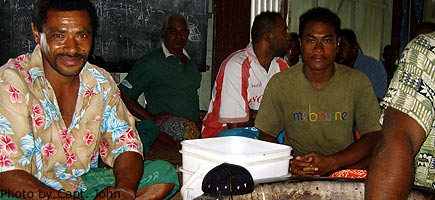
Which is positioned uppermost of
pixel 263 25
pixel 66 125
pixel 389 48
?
Answer: pixel 263 25

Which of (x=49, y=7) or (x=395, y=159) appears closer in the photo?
(x=395, y=159)

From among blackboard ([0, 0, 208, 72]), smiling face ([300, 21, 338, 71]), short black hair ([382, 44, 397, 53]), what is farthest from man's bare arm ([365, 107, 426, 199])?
short black hair ([382, 44, 397, 53])

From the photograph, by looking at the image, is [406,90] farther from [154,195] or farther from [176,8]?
[176,8]

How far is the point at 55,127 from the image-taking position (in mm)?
2299

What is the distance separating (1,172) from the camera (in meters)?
2.06

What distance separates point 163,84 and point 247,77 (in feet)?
3.11

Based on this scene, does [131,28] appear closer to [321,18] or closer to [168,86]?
[168,86]

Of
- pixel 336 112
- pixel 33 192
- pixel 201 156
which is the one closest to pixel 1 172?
pixel 33 192

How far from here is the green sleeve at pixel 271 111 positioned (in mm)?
3131

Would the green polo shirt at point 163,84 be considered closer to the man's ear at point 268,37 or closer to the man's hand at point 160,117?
the man's hand at point 160,117

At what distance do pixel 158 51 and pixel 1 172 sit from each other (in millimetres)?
2657

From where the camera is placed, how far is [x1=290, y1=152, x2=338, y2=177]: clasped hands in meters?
2.70

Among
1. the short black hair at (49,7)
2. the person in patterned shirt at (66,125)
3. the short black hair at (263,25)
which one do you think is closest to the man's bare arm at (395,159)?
the person in patterned shirt at (66,125)

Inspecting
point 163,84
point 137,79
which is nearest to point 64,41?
point 137,79
